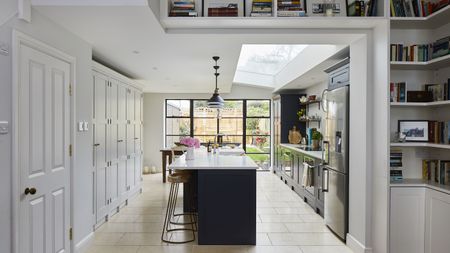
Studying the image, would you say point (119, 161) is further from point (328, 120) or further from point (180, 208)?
point (328, 120)

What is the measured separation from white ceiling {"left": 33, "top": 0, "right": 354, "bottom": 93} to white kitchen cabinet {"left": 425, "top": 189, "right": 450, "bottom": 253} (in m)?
1.81

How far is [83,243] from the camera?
3.58m

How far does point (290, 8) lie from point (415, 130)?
1.77 m

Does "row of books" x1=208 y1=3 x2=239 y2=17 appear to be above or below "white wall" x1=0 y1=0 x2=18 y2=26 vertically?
above

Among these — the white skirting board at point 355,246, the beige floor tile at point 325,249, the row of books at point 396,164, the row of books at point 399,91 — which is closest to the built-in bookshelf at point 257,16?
the row of books at point 399,91

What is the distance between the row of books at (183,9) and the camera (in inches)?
124

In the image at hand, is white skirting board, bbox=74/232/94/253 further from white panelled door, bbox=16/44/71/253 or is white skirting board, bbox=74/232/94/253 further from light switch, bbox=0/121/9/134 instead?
light switch, bbox=0/121/9/134

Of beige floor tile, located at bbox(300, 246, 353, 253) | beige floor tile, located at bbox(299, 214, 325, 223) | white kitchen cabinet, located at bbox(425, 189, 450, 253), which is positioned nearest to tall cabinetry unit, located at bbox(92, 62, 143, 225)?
beige floor tile, located at bbox(300, 246, 353, 253)

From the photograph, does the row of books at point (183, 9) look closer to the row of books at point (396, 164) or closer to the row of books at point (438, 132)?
the row of books at point (396, 164)

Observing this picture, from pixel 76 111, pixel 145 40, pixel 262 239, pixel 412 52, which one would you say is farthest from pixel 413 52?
pixel 76 111

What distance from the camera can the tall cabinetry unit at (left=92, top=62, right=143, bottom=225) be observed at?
4301mm

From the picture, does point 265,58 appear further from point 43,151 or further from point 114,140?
point 43,151

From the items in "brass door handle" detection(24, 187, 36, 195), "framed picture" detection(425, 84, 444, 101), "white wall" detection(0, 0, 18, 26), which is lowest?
"brass door handle" detection(24, 187, 36, 195)

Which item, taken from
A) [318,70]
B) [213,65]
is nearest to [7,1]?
[213,65]
